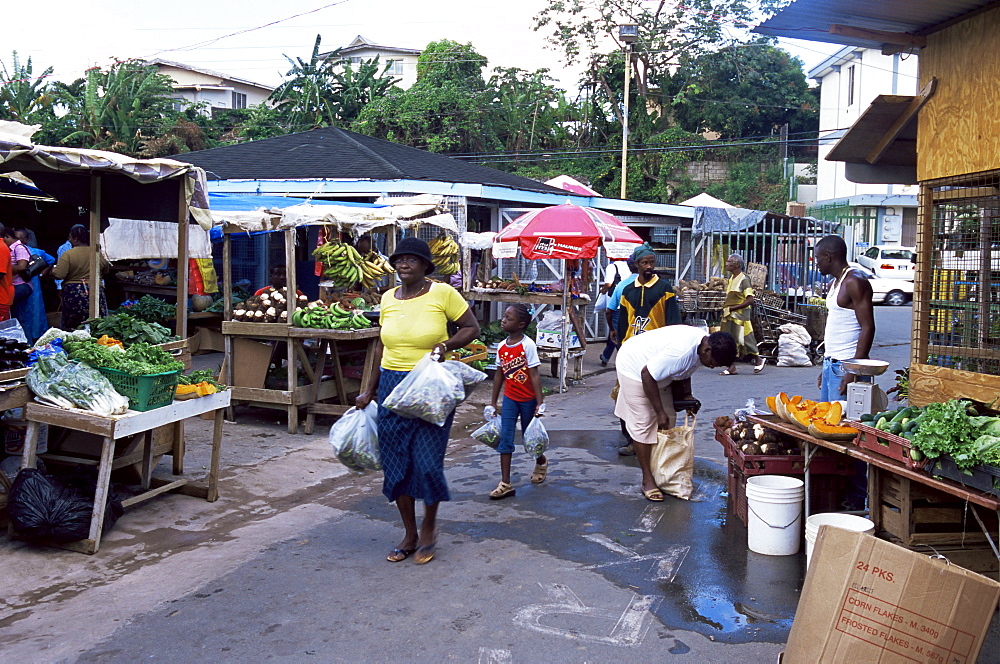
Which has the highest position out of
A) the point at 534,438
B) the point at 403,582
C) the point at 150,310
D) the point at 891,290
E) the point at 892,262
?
the point at 892,262

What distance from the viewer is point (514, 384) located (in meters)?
6.74

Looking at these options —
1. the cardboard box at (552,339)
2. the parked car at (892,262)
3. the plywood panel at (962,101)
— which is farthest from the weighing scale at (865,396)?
the parked car at (892,262)

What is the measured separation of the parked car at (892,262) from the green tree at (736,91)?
1057 cm

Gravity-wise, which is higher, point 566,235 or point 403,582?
point 566,235

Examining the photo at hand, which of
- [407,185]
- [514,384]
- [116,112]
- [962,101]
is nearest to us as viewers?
[962,101]

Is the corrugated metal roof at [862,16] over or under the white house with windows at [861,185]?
under

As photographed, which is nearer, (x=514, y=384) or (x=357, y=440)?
(x=357, y=440)

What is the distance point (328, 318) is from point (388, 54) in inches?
1898

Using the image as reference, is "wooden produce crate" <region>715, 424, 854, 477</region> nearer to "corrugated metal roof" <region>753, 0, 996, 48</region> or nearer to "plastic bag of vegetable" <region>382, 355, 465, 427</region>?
"plastic bag of vegetable" <region>382, 355, 465, 427</region>

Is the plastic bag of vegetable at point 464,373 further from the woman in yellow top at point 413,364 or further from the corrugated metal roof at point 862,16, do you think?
the corrugated metal roof at point 862,16

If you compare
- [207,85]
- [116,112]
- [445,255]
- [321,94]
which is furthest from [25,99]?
[445,255]

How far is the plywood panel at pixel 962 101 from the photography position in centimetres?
482

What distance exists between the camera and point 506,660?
401cm

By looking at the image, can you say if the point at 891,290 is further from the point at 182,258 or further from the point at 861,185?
the point at 182,258
